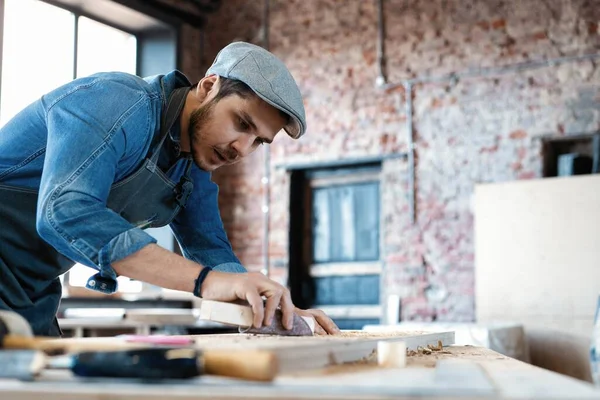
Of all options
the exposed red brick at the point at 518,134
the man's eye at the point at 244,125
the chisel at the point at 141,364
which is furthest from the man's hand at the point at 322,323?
the exposed red brick at the point at 518,134

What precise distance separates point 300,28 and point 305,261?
2.10m

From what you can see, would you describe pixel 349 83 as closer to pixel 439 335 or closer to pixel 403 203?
pixel 403 203

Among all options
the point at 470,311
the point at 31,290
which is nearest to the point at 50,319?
the point at 31,290

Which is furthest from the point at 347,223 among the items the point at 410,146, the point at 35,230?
the point at 35,230

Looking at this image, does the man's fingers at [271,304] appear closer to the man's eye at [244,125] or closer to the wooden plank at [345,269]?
the man's eye at [244,125]

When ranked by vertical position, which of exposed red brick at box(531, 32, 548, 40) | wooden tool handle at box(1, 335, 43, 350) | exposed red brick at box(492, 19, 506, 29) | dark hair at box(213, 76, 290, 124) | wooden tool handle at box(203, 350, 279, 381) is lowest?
wooden tool handle at box(203, 350, 279, 381)

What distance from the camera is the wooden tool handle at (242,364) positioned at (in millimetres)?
956

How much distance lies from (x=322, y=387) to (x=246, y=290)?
654 millimetres

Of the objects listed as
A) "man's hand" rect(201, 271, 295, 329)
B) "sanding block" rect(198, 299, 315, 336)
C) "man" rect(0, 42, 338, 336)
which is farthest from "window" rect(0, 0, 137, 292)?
"man's hand" rect(201, 271, 295, 329)

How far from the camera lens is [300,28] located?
704cm

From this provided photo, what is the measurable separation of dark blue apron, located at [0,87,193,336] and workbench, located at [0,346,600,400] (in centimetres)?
82

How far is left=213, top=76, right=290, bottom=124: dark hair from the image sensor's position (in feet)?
6.31

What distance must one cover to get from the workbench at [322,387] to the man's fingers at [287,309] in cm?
57

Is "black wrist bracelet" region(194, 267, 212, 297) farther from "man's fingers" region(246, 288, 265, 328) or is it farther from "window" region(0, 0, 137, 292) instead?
"window" region(0, 0, 137, 292)
